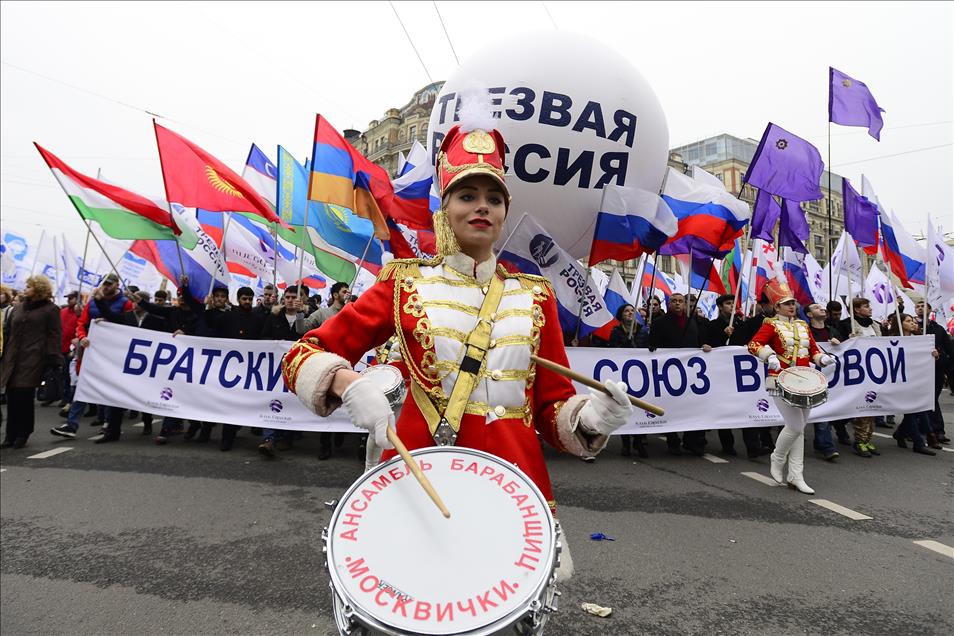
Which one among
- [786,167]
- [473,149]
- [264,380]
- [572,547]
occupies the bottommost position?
[572,547]

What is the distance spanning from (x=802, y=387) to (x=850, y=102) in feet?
15.4

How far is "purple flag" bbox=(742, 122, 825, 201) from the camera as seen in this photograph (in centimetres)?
698

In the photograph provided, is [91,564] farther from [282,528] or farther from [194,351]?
[194,351]

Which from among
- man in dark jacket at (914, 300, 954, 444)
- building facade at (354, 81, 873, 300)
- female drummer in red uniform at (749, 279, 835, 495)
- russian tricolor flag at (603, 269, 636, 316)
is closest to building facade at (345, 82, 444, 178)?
building facade at (354, 81, 873, 300)

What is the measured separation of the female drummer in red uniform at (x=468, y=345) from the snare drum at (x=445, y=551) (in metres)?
0.25

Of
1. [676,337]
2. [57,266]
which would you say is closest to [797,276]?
[676,337]

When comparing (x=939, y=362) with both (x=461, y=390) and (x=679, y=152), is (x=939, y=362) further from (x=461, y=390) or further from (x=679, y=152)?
(x=679, y=152)

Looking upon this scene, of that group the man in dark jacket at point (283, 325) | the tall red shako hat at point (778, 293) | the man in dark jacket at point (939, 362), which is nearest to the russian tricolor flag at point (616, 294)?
the tall red shako hat at point (778, 293)

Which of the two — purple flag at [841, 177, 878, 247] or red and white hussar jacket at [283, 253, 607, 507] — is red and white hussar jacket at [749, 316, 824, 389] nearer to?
purple flag at [841, 177, 878, 247]

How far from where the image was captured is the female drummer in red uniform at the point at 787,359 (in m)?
5.35

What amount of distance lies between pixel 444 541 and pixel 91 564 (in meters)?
3.35

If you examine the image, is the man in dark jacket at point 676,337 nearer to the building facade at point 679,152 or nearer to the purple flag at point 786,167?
the purple flag at point 786,167

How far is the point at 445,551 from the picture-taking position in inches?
48.4

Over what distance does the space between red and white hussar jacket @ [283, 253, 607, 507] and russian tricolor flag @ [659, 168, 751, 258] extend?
599 cm
